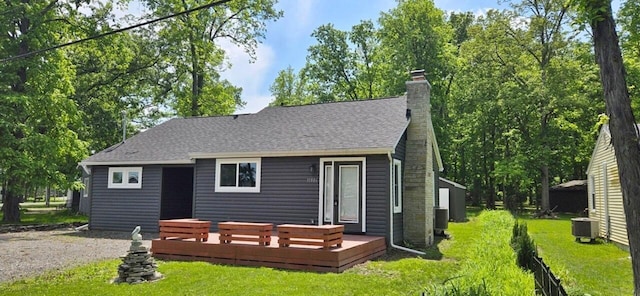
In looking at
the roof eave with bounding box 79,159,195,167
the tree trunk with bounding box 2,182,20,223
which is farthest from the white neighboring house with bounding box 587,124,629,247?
the tree trunk with bounding box 2,182,20,223

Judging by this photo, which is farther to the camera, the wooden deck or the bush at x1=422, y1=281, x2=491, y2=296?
the wooden deck

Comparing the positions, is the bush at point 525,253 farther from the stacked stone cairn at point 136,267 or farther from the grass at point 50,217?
the grass at point 50,217

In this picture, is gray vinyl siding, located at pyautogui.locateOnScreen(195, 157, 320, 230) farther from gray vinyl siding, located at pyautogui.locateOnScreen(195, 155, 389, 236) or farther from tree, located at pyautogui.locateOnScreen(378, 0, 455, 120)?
tree, located at pyautogui.locateOnScreen(378, 0, 455, 120)

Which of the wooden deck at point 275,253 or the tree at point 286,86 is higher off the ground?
the tree at point 286,86

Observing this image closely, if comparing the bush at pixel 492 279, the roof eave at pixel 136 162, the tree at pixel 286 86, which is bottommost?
the bush at pixel 492 279

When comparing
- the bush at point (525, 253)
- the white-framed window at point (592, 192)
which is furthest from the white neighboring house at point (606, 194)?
the bush at point (525, 253)

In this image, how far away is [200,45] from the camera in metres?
27.8

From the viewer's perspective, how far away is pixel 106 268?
8.70m

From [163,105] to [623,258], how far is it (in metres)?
29.2

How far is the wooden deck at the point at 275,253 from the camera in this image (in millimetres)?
8461

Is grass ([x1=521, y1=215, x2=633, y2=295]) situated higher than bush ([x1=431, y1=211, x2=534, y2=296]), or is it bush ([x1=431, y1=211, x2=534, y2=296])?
bush ([x1=431, y1=211, x2=534, y2=296])

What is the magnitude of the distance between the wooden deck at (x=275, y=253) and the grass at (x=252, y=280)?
0.30 meters

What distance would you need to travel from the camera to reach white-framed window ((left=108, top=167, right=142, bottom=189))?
Result: 15.0m

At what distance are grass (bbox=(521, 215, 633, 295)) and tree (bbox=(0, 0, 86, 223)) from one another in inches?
722
